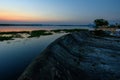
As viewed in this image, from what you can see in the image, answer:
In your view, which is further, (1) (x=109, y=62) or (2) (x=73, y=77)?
(1) (x=109, y=62)

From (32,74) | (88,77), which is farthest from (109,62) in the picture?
(32,74)

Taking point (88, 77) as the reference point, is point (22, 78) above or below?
above

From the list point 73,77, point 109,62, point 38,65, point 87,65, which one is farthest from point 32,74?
point 109,62

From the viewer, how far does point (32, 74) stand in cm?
635

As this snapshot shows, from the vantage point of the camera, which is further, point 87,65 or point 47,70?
point 87,65

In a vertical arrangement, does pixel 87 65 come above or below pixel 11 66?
above

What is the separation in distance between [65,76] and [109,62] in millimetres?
5062

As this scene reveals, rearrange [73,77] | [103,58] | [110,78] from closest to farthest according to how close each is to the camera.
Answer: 1. [73,77]
2. [110,78]
3. [103,58]

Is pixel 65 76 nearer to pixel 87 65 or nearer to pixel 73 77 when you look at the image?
pixel 73 77

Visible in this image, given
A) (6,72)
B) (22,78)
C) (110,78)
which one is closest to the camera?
(22,78)

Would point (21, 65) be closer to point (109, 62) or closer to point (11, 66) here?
point (11, 66)

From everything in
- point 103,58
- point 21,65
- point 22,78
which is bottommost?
point 21,65

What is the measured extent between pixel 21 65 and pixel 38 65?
20.1 feet

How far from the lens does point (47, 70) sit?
6.96 meters
